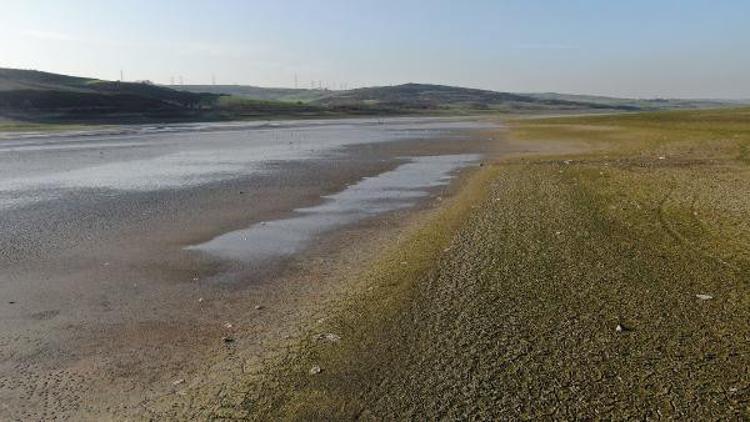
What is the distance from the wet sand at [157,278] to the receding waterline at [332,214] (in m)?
0.12

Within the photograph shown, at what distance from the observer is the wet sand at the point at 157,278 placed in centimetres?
678

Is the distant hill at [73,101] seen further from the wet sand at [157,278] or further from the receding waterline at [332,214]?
the receding waterline at [332,214]

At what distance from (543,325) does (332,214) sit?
33.6ft

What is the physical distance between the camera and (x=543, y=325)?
24.4 ft

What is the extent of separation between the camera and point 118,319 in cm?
887

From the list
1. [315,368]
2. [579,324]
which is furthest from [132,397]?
[579,324]

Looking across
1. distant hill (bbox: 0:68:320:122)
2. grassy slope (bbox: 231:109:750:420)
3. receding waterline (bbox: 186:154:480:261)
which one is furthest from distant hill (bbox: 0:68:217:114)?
grassy slope (bbox: 231:109:750:420)

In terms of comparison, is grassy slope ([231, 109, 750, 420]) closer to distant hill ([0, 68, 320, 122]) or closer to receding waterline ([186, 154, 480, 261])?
receding waterline ([186, 154, 480, 261])

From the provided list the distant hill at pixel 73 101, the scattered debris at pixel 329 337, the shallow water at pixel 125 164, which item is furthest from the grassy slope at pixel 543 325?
the distant hill at pixel 73 101

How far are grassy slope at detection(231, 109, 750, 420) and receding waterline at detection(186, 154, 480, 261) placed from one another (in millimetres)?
2782

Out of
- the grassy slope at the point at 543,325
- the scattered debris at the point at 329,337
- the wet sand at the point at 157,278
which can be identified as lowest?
the wet sand at the point at 157,278

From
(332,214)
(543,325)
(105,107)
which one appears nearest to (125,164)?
(332,214)

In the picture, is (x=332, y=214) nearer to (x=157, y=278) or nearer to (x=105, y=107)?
(x=157, y=278)

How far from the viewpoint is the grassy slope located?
5.72 metres
